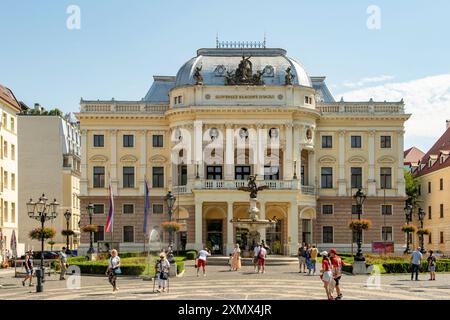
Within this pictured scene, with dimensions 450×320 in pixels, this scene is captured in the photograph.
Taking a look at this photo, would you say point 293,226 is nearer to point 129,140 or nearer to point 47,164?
point 129,140

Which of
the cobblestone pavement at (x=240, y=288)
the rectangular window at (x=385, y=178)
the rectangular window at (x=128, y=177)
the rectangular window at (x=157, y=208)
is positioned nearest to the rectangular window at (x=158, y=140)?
the rectangular window at (x=128, y=177)

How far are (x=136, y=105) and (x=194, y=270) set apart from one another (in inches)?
1387

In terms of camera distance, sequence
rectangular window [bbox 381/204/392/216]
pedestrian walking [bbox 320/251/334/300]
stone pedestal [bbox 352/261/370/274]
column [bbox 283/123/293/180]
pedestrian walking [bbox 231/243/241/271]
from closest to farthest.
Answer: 1. pedestrian walking [bbox 320/251/334/300]
2. stone pedestal [bbox 352/261/370/274]
3. pedestrian walking [bbox 231/243/241/271]
4. column [bbox 283/123/293/180]
5. rectangular window [bbox 381/204/392/216]

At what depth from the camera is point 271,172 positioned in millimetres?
84625

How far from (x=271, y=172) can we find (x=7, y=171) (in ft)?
86.0

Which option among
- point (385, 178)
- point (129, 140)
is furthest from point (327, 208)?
point (129, 140)

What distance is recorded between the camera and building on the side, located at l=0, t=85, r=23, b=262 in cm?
7419

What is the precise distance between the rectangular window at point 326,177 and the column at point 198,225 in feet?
47.5

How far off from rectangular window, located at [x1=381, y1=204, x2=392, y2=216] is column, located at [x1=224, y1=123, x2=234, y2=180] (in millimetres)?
16879

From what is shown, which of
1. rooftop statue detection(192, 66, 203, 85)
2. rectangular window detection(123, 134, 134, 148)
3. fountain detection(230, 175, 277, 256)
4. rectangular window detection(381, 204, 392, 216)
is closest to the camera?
fountain detection(230, 175, 277, 256)

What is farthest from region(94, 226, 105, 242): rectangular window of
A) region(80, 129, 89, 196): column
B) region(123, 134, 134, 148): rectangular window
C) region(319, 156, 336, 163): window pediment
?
region(319, 156, 336, 163): window pediment

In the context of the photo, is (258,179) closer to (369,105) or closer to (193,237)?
(193,237)

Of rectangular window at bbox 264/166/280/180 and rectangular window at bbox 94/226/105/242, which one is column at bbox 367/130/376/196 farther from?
rectangular window at bbox 94/226/105/242
